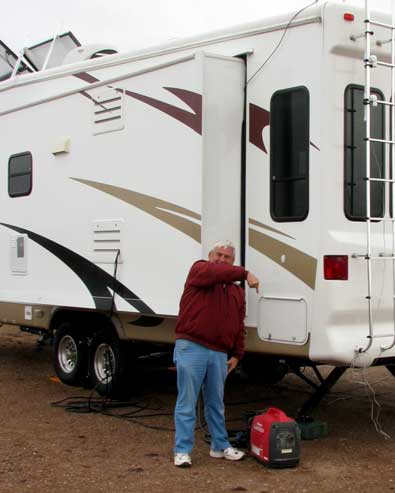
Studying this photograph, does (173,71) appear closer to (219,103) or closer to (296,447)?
(219,103)

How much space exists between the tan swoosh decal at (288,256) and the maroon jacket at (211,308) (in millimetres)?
621

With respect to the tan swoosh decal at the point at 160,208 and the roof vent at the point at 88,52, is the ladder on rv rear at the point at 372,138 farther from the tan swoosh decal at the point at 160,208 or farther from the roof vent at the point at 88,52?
the roof vent at the point at 88,52

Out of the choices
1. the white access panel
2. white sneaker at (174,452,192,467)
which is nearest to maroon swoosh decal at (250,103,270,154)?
the white access panel

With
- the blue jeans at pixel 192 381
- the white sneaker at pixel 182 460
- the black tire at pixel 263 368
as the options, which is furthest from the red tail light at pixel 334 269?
the white sneaker at pixel 182 460

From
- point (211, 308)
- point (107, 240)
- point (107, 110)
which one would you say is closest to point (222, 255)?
point (211, 308)

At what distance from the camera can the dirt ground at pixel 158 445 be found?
5.21 meters

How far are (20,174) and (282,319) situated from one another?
392 cm

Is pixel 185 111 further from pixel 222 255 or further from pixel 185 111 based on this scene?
pixel 222 255

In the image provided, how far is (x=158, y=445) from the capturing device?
6152mm

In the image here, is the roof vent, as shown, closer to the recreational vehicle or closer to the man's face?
the recreational vehicle

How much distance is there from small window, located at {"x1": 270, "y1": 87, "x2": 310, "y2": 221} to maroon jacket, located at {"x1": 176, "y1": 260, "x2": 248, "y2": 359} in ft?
2.81

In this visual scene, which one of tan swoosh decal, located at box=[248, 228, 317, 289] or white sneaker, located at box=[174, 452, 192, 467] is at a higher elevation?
tan swoosh decal, located at box=[248, 228, 317, 289]

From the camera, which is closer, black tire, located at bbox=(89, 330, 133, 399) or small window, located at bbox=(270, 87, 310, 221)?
small window, located at bbox=(270, 87, 310, 221)

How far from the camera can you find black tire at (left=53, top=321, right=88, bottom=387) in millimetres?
8195
